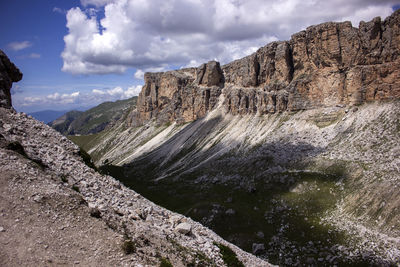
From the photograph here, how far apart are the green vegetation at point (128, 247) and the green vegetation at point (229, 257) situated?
9.27 meters

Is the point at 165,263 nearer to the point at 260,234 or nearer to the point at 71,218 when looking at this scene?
the point at 71,218

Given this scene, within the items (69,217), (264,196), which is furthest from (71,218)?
(264,196)

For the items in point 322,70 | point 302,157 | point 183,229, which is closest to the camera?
point 183,229

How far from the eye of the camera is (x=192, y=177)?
111438 millimetres

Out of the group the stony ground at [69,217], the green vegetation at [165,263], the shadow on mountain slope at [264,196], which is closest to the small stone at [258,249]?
the shadow on mountain slope at [264,196]

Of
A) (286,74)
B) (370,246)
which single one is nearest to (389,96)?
(286,74)

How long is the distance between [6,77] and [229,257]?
27.9 m

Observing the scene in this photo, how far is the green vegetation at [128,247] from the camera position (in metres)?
16.1

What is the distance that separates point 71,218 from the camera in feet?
55.3

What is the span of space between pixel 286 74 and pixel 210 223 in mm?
92959

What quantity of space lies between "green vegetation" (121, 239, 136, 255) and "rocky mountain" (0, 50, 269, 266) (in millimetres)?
56

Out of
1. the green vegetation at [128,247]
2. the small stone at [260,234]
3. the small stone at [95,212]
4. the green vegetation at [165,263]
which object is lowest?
the small stone at [260,234]

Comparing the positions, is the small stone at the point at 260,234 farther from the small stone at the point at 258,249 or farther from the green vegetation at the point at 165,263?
the green vegetation at the point at 165,263

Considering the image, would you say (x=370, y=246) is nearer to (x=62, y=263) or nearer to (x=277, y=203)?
(x=277, y=203)
